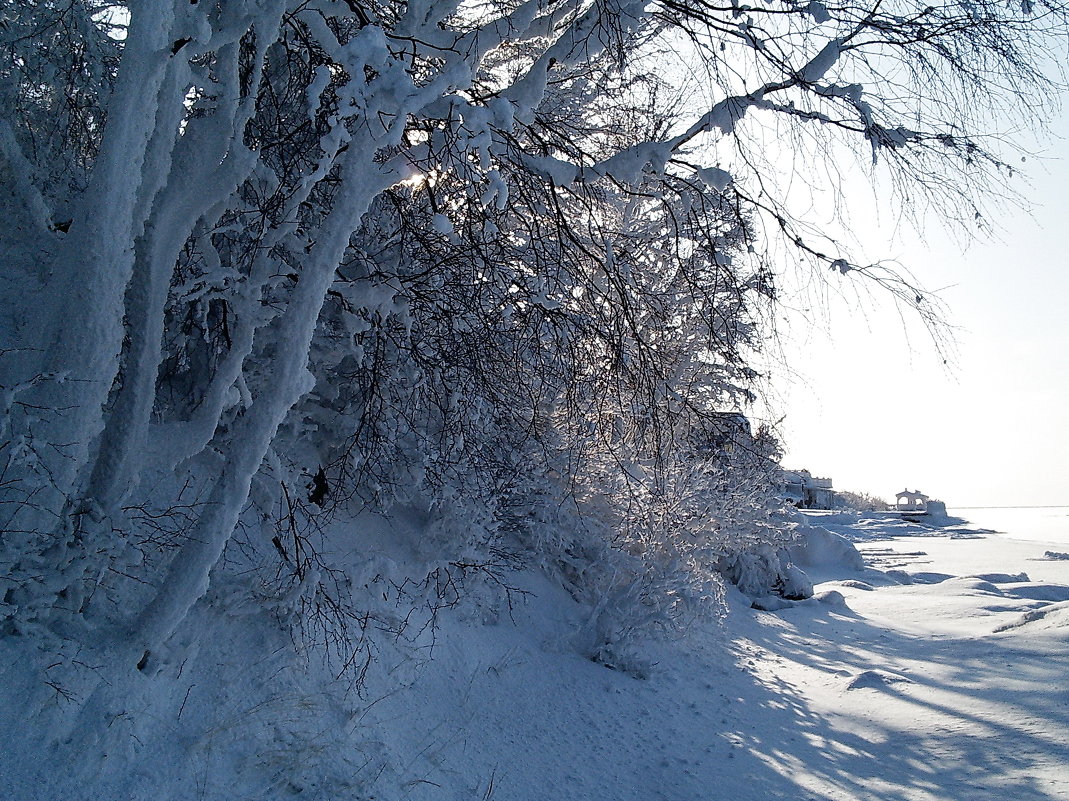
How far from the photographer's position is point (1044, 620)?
25.3ft

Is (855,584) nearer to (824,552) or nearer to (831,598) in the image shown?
(831,598)

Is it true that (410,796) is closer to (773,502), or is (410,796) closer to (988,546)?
(773,502)

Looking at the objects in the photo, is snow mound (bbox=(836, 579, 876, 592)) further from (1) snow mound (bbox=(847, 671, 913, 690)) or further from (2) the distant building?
(2) the distant building

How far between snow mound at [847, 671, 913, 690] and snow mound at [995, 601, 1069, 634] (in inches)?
65.9

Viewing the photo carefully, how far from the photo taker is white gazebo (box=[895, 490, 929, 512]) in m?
31.4

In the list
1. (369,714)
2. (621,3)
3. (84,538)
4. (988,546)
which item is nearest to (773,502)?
(369,714)

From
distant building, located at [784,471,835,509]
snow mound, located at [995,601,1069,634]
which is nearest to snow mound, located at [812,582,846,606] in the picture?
snow mound, located at [995,601,1069,634]

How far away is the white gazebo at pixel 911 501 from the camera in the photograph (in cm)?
3140

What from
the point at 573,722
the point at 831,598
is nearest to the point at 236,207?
the point at 573,722

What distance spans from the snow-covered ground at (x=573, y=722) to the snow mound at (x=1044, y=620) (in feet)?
0.10

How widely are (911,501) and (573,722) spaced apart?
1249 inches

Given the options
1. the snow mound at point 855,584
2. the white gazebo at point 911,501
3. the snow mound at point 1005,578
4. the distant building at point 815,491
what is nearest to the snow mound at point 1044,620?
the snow mound at point 1005,578

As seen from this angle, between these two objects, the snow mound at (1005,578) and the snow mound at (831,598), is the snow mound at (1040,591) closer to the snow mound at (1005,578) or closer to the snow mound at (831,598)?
the snow mound at (1005,578)

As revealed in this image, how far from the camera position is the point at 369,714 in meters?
4.74
